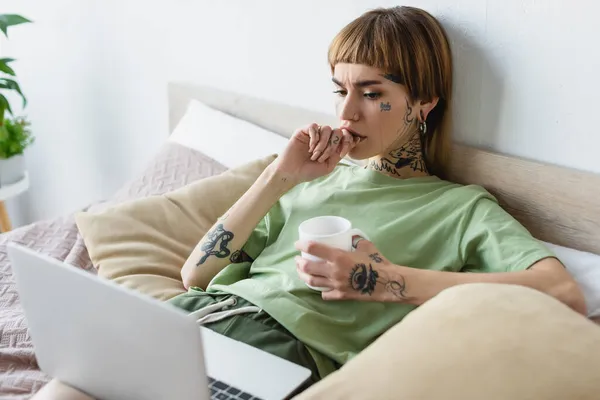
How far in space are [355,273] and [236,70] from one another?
0.99 metres

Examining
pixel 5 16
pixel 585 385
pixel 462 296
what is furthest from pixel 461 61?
pixel 5 16

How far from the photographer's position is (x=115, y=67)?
244 centimetres

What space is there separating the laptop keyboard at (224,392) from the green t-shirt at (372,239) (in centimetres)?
22

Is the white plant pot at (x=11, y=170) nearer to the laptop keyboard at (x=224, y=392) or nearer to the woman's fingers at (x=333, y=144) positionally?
the woman's fingers at (x=333, y=144)

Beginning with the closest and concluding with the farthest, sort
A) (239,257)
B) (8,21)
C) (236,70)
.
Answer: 1. (239,257)
2. (236,70)
3. (8,21)

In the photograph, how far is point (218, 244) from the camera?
1467 mm

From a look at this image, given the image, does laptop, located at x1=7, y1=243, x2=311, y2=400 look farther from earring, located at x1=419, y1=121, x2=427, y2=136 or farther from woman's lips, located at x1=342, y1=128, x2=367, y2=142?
earring, located at x1=419, y1=121, x2=427, y2=136

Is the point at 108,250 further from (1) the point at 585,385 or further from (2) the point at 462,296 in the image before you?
(1) the point at 585,385

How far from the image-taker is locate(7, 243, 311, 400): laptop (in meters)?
0.88

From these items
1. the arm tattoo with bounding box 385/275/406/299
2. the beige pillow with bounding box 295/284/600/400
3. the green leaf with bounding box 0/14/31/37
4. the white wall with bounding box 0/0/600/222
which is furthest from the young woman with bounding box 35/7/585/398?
the green leaf with bounding box 0/14/31/37

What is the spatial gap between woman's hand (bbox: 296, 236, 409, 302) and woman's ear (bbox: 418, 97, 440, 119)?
36 centimetres

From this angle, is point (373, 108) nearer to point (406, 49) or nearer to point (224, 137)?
point (406, 49)

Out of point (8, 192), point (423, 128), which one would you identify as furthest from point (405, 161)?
point (8, 192)

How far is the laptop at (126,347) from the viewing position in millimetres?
876
